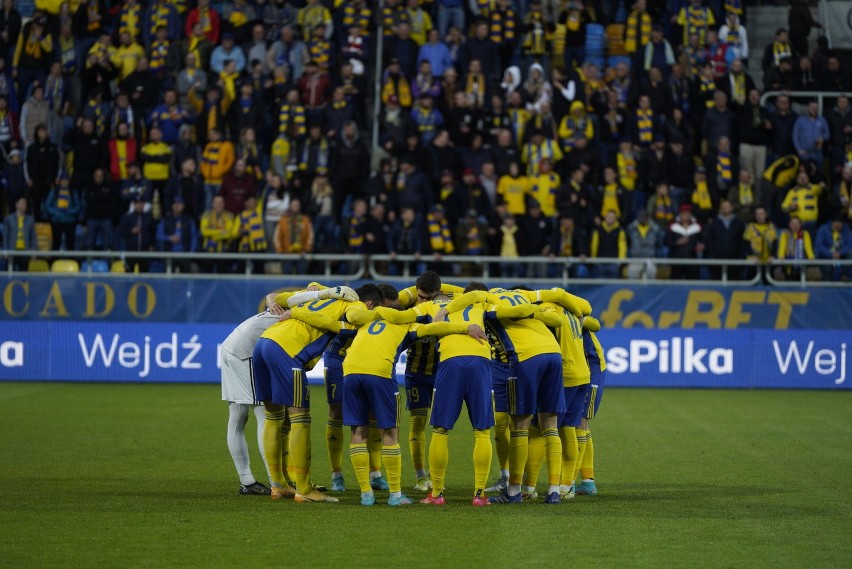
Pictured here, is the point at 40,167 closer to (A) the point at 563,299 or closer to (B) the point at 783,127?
(B) the point at 783,127

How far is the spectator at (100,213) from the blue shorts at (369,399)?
48.9 ft

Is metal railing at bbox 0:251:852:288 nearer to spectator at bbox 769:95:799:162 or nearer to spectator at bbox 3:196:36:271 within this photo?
spectator at bbox 3:196:36:271

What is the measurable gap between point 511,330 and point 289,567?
4006 millimetres

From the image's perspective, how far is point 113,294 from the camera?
24.9m

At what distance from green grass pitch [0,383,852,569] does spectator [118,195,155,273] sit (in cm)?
620

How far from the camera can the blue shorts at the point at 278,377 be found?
1227 centimetres

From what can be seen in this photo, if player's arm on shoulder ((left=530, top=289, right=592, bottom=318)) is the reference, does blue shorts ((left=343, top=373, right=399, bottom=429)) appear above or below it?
below

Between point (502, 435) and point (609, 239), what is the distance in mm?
12496

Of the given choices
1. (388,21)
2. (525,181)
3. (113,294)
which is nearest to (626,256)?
(525,181)

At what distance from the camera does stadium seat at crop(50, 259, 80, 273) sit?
2558 cm

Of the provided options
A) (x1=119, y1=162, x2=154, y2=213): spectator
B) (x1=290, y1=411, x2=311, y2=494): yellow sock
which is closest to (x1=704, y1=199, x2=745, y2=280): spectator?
(x1=119, y1=162, x2=154, y2=213): spectator

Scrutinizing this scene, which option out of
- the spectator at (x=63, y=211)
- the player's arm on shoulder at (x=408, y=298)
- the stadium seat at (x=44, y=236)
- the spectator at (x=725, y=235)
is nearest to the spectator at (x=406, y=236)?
the spectator at (x=725, y=235)

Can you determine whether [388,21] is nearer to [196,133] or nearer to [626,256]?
[196,133]

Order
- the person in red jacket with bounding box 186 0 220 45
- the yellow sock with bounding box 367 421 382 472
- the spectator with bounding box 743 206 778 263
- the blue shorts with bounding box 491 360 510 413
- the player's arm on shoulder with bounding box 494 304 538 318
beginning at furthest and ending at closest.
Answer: the person in red jacket with bounding box 186 0 220 45
the spectator with bounding box 743 206 778 263
the yellow sock with bounding box 367 421 382 472
the blue shorts with bounding box 491 360 510 413
the player's arm on shoulder with bounding box 494 304 538 318
